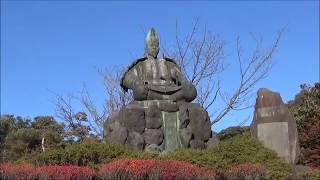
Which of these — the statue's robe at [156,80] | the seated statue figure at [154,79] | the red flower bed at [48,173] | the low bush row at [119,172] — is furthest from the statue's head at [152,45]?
the red flower bed at [48,173]

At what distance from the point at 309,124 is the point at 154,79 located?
1011 centimetres

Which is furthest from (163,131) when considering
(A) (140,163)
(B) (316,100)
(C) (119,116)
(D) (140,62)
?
(B) (316,100)

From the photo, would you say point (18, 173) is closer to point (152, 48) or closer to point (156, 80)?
point (156, 80)

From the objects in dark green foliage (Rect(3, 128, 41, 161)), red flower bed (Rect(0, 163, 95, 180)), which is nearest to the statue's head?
red flower bed (Rect(0, 163, 95, 180))

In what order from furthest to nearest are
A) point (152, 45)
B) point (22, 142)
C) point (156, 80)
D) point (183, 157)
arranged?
point (22, 142)
point (152, 45)
point (156, 80)
point (183, 157)

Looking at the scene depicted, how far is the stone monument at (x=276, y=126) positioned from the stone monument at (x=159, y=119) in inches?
51.5

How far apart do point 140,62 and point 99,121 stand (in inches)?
506

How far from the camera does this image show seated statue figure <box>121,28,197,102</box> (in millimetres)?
11797

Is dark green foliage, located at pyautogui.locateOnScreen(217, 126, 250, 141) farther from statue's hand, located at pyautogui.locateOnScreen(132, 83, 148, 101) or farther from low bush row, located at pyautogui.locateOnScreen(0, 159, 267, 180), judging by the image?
low bush row, located at pyautogui.locateOnScreen(0, 159, 267, 180)

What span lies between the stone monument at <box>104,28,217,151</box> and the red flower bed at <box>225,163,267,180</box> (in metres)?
2.70

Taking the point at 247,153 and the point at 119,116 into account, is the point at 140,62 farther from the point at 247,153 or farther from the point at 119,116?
the point at 247,153

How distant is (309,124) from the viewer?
20234 mm

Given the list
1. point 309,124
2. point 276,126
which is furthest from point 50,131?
point 276,126

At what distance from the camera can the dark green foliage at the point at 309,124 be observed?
18.3m
